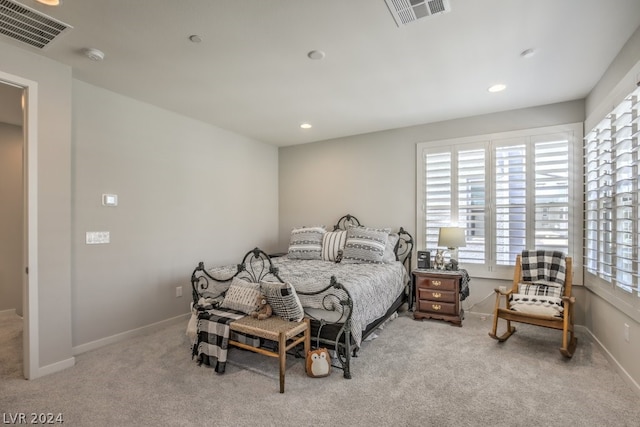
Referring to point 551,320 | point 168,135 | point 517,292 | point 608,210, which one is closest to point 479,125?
point 608,210

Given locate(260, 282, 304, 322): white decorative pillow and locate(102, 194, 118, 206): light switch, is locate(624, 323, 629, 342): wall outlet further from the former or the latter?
locate(102, 194, 118, 206): light switch

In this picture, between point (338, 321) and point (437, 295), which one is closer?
point (338, 321)

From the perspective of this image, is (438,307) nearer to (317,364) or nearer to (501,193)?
(501,193)

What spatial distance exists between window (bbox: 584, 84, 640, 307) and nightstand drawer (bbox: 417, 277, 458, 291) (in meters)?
1.32

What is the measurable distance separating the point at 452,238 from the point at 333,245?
1.55 meters

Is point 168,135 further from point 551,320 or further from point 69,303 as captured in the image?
point 551,320

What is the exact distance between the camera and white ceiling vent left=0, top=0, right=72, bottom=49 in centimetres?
213

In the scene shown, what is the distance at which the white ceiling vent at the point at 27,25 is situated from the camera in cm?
213

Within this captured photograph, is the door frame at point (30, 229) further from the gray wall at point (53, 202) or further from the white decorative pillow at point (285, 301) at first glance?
the white decorative pillow at point (285, 301)

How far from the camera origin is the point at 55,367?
2.79m

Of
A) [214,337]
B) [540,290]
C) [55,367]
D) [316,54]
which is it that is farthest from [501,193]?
[55,367]

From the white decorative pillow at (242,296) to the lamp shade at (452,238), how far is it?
95.8 inches

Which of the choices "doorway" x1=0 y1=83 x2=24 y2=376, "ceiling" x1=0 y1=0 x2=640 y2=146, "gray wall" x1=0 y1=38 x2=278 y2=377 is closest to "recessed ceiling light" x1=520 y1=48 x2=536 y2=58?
"ceiling" x1=0 y1=0 x2=640 y2=146

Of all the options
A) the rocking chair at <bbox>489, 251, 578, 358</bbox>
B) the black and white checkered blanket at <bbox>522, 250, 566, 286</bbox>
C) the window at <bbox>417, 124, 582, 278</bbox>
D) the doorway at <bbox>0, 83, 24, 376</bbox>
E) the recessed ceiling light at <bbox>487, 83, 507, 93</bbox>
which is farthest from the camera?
the doorway at <bbox>0, 83, 24, 376</bbox>
